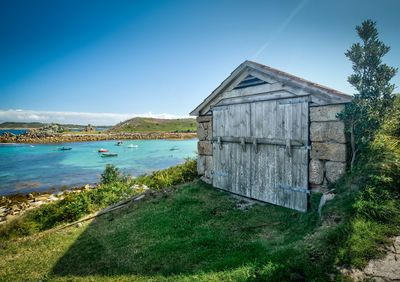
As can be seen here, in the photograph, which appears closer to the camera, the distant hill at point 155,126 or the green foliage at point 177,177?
the green foliage at point 177,177

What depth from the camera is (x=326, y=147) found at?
7066 millimetres

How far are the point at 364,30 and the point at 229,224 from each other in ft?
20.0

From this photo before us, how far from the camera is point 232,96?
32.8ft

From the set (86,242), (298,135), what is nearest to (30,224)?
(86,242)

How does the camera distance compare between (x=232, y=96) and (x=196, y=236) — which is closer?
(x=196, y=236)

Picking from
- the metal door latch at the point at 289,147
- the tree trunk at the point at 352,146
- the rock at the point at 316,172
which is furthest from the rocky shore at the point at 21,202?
the tree trunk at the point at 352,146

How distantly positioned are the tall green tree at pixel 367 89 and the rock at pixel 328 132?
239 mm

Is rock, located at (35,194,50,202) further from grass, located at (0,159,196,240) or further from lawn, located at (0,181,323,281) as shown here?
lawn, located at (0,181,323,281)

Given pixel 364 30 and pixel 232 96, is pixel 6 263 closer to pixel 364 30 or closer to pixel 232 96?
pixel 232 96

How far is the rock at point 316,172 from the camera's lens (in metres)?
7.25

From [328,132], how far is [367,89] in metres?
1.38

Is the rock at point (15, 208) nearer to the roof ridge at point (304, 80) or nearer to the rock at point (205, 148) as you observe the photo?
the rock at point (205, 148)

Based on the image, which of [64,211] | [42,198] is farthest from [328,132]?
[42,198]

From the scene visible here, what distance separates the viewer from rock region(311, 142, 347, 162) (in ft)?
22.2
